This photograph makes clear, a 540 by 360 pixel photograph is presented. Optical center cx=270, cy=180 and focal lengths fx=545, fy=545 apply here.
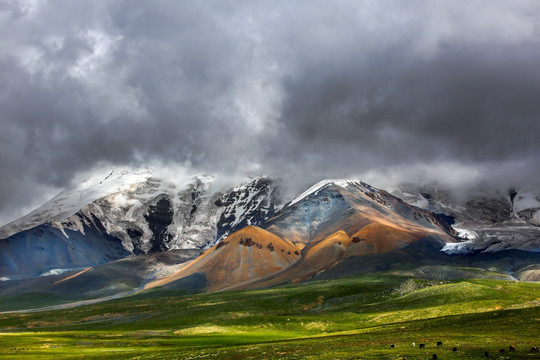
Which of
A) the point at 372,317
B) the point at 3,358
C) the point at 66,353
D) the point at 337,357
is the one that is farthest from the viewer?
→ the point at 372,317

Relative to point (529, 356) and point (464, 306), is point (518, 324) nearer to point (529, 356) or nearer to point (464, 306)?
point (529, 356)

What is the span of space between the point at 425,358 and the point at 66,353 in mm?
73957

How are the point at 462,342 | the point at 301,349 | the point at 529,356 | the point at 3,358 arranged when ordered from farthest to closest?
the point at 3,358
the point at 301,349
the point at 462,342
the point at 529,356

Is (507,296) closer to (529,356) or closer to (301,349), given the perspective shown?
(301,349)

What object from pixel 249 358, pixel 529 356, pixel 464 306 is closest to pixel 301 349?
pixel 249 358

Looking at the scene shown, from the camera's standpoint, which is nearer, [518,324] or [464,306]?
[518,324]

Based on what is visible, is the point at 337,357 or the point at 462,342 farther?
the point at 462,342

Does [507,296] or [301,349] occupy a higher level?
→ [301,349]

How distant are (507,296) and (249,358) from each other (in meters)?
121

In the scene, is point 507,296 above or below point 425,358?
below

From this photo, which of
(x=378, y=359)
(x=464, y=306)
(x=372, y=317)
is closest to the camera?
(x=378, y=359)

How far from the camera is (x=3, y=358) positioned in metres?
94.4

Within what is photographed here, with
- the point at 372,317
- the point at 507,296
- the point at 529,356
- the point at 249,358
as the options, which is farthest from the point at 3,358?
the point at 507,296

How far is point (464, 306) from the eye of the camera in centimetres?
14450
